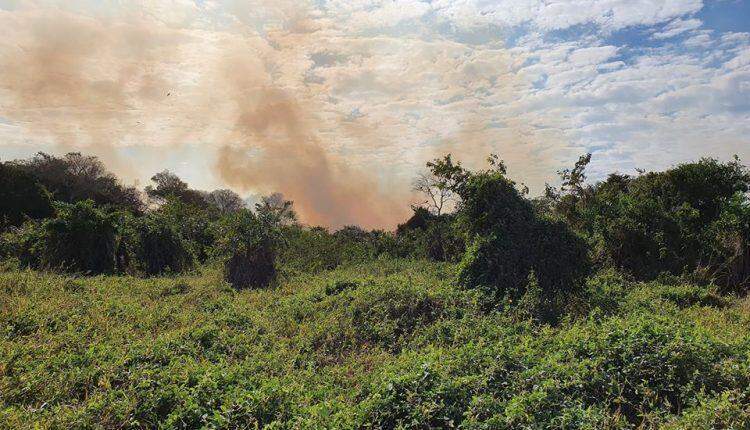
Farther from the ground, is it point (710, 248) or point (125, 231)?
point (125, 231)

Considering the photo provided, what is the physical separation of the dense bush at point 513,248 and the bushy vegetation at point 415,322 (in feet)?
0.17

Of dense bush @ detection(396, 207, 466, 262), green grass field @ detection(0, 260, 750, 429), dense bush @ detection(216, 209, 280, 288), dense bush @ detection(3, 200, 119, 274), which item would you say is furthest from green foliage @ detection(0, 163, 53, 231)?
dense bush @ detection(396, 207, 466, 262)

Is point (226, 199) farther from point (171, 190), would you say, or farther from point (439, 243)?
point (439, 243)

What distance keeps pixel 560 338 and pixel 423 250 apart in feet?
51.4

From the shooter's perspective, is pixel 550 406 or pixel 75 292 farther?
pixel 75 292

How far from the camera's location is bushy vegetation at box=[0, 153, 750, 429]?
5.30 meters

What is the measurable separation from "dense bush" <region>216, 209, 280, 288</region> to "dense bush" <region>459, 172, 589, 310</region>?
26.2 feet

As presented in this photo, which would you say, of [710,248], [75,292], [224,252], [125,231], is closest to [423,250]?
[224,252]

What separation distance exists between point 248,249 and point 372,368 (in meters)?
10.5

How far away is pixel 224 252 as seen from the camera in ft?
58.3

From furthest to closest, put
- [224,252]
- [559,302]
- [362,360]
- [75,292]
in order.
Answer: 1. [224,252]
2. [75,292]
3. [559,302]
4. [362,360]

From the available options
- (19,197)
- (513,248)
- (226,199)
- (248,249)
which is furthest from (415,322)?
(226,199)

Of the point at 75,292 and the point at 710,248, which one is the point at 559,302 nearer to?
the point at 710,248

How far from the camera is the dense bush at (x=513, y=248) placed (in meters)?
11.7
